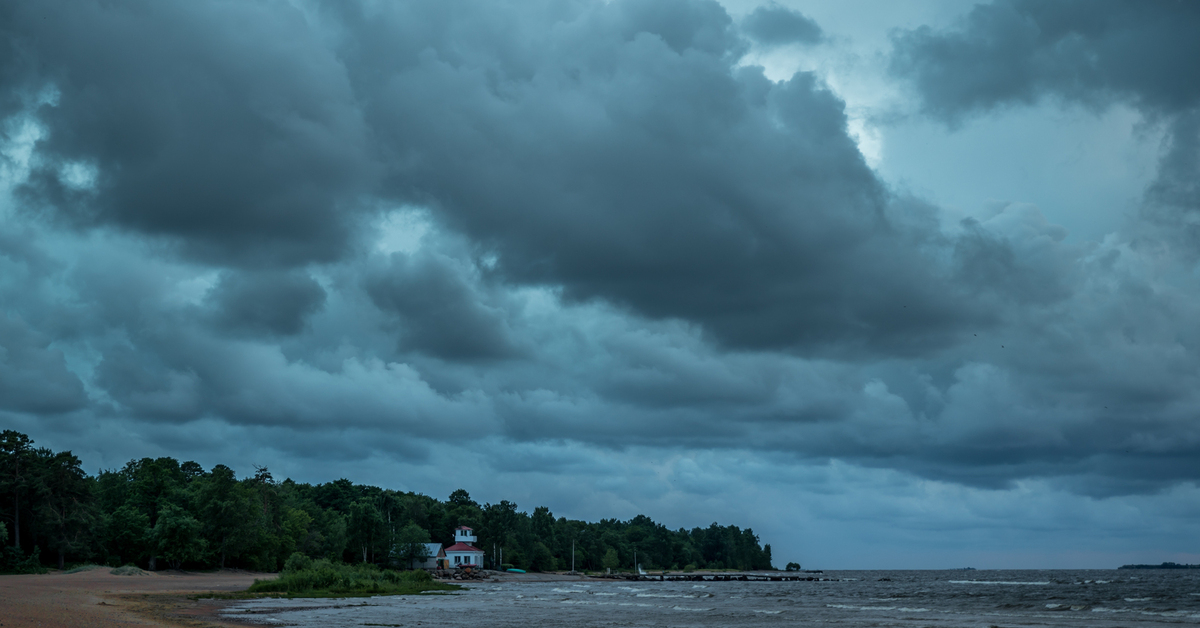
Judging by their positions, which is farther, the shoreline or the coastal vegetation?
the coastal vegetation

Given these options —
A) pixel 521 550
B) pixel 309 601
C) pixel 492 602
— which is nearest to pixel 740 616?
pixel 492 602

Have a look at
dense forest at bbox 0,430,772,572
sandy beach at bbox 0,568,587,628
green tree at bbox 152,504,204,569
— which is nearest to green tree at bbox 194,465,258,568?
dense forest at bbox 0,430,772,572

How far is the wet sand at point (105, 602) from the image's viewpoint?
35.4m

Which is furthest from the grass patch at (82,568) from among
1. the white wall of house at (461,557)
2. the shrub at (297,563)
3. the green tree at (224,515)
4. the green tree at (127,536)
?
the white wall of house at (461,557)

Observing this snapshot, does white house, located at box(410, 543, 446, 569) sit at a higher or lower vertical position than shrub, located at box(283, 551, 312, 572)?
lower

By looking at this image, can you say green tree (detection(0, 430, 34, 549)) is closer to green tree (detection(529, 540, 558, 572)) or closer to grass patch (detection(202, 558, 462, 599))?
grass patch (detection(202, 558, 462, 599))

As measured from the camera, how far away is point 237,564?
11062cm

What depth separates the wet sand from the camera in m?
35.4

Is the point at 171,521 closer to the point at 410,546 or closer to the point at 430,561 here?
the point at 410,546

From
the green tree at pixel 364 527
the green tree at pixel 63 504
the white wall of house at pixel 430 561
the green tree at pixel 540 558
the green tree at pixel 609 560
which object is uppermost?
the green tree at pixel 63 504

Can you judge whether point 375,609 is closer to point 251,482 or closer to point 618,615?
point 618,615

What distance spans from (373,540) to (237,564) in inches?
1105

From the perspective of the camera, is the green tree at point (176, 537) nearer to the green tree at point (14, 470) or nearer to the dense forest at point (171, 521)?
the dense forest at point (171, 521)

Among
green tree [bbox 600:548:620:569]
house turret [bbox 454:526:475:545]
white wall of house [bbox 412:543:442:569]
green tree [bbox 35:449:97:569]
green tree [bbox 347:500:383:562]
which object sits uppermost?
green tree [bbox 35:449:97:569]
